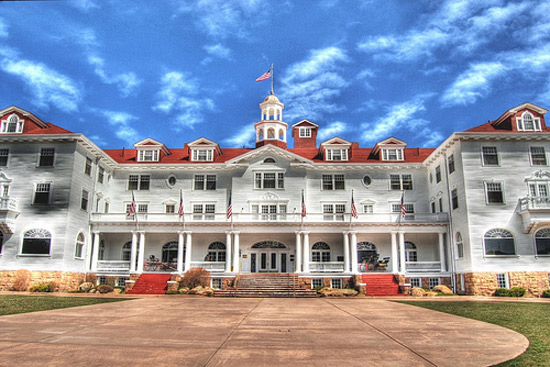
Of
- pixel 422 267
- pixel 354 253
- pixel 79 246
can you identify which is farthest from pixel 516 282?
pixel 79 246

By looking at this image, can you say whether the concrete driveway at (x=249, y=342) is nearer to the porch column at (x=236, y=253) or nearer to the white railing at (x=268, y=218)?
the porch column at (x=236, y=253)

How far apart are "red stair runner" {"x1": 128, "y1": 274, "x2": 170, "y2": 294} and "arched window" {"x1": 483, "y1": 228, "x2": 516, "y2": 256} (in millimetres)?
23309

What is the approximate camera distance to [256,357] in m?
7.21

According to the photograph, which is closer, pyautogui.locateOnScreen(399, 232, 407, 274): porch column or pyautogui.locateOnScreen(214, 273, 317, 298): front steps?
pyautogui.locateOnScreen(214, 273, 317, 298): front steps

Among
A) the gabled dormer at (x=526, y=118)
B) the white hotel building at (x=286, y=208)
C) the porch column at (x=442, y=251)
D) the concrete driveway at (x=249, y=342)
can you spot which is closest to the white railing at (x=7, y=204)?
the white hotel building at (x=286, y=208)

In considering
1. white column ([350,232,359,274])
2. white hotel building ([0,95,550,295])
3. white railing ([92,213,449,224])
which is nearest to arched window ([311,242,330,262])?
white hotel building ([0,95,550,295])

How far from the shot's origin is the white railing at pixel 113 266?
1368 inches

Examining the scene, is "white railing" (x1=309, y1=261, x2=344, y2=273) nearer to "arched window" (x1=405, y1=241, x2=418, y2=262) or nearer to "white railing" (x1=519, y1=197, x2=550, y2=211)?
"arched window" (x1=405, y1=241, x2=418, y2=262)

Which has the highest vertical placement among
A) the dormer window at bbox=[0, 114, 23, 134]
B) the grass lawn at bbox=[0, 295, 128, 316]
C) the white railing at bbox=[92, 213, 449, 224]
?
the dormer window at bbox=[0, 114, 23, 134]

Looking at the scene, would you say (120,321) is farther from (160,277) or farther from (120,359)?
(160,277)

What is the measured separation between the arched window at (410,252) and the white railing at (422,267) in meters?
3.02

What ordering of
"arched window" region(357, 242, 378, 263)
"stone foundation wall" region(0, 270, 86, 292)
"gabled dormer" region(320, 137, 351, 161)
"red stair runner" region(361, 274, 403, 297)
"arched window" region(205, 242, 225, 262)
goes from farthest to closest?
"gabled dormer" region(320, 137, 351, 161) → "arched window" region(205, 242, 225, 262) → "arched window" region(357, 242, 378, 263) → "red stair runner" region(361, 274, 403, 297) → "stone foundation wall" region(0, 270, 86, 292)

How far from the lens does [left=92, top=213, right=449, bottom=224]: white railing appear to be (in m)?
35.5

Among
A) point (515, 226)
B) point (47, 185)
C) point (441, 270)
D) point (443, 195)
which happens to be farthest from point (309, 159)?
point (47, 185)
